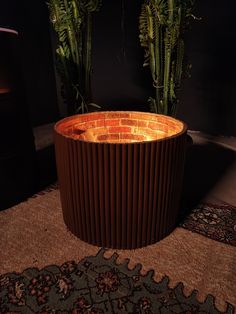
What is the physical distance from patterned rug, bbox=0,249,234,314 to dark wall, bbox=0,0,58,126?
4.85 feet

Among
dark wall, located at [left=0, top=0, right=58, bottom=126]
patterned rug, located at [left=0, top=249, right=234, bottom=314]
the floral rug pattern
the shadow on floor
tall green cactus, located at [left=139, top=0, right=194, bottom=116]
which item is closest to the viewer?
patterned rug, located at [left=0, top=249, right=234, bottom=314]

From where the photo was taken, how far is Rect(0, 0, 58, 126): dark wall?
6.45 ft

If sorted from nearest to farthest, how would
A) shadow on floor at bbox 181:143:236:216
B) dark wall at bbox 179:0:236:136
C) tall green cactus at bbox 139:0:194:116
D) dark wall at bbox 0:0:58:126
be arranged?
shadow on floor at bbox 181:143:236:216 → tall green cactus at bbox 139:0:194:116 → dark wall at bbox 179:0:236:136 → dark wall at bbox 0:0:58:126

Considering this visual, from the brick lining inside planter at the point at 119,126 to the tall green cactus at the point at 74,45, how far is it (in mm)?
596

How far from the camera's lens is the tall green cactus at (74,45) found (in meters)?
1.52

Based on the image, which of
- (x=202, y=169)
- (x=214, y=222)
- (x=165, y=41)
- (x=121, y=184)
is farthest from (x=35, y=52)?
(x=214, y=222)

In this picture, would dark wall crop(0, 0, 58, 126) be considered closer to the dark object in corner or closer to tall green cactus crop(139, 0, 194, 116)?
the dark object in corner

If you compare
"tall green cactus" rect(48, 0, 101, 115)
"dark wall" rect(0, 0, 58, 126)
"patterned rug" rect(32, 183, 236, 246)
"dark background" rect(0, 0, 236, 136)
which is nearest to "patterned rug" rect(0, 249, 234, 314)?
"patterned rug" rect(32, 183, 236, 246)

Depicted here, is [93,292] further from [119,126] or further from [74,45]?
[74,45]

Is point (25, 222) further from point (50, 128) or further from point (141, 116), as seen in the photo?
point (50, 128)

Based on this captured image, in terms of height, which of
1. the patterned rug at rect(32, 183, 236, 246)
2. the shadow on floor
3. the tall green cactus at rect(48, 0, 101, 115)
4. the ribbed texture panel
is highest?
the tall green cactus at rect(48, 0, 101, 115)

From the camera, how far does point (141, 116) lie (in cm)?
106

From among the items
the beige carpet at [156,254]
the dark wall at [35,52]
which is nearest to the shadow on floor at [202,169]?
the beige carpet at [156,254]

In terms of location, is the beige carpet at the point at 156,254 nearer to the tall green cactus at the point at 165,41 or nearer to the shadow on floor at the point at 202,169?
the shadow on floor at the point at 202,169
